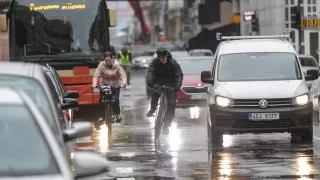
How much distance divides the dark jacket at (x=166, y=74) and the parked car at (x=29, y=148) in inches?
419

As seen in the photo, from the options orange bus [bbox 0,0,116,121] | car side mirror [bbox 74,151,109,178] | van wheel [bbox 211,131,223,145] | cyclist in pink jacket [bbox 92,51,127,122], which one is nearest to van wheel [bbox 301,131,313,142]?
van wheel [bbox 211,131,223,145]

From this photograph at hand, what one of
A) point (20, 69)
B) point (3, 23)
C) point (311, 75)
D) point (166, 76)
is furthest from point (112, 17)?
point (20, 69)

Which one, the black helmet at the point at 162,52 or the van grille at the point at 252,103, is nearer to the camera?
the van grille at the point at 252,103

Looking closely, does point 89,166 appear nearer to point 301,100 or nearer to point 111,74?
point 301,100

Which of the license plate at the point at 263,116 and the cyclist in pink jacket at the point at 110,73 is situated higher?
the cyclist in pink jacket at the point at 110,73

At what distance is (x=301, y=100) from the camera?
1661cm

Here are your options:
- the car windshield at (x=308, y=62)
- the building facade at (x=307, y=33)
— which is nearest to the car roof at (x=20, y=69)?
the car windshield at (x=308, y=62)

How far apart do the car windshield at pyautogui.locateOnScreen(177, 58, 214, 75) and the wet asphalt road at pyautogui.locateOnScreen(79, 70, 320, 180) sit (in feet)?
22.3

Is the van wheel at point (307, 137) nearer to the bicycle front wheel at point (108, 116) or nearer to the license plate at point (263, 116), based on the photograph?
the license plate at point (263, 116)

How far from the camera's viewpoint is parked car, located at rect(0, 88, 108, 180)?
6.52 m

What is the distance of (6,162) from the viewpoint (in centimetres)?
668

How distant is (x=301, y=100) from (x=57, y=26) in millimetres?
9642

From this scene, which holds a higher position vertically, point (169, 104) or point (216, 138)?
point (169, 104)

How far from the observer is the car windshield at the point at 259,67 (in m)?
17.4
